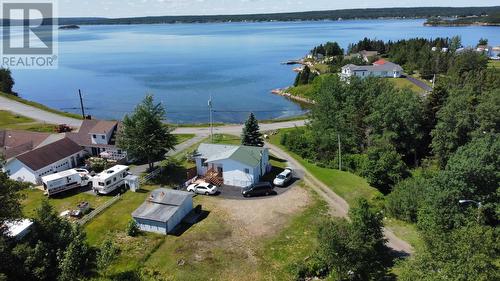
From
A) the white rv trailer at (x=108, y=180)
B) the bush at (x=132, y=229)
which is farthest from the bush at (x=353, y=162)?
the bush at (x=132, y=229)

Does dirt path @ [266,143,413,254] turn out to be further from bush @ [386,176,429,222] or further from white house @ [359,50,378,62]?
white house @ [359,50,378,62]

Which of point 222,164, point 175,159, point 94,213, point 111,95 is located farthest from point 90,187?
point 111,95

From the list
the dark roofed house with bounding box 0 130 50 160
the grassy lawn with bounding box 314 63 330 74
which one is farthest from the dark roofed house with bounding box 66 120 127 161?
the grassy lawn with bounding box 314 63 330 74

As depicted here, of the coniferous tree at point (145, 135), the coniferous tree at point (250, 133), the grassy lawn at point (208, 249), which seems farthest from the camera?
the coniferous tree at point (250, 133)

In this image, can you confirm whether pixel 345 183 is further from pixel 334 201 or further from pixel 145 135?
pixel 145 135

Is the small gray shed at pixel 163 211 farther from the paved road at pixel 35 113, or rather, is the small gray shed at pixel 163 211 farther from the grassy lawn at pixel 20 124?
the paved road at pixel 35 113

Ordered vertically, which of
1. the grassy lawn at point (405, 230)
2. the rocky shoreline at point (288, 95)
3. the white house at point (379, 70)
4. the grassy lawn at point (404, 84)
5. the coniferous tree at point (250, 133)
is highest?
the white house at point (379, 70)

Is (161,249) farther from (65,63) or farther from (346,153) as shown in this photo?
(65,63)

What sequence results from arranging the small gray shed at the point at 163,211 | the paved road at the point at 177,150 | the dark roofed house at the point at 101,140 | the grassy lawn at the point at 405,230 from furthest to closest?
1. the dark roofed house at the point at 101,140
2. the paved road at the point at 177,150
3. the small gray shed at the point at 163,211
4. the grassy lawn at the point at 405,230
